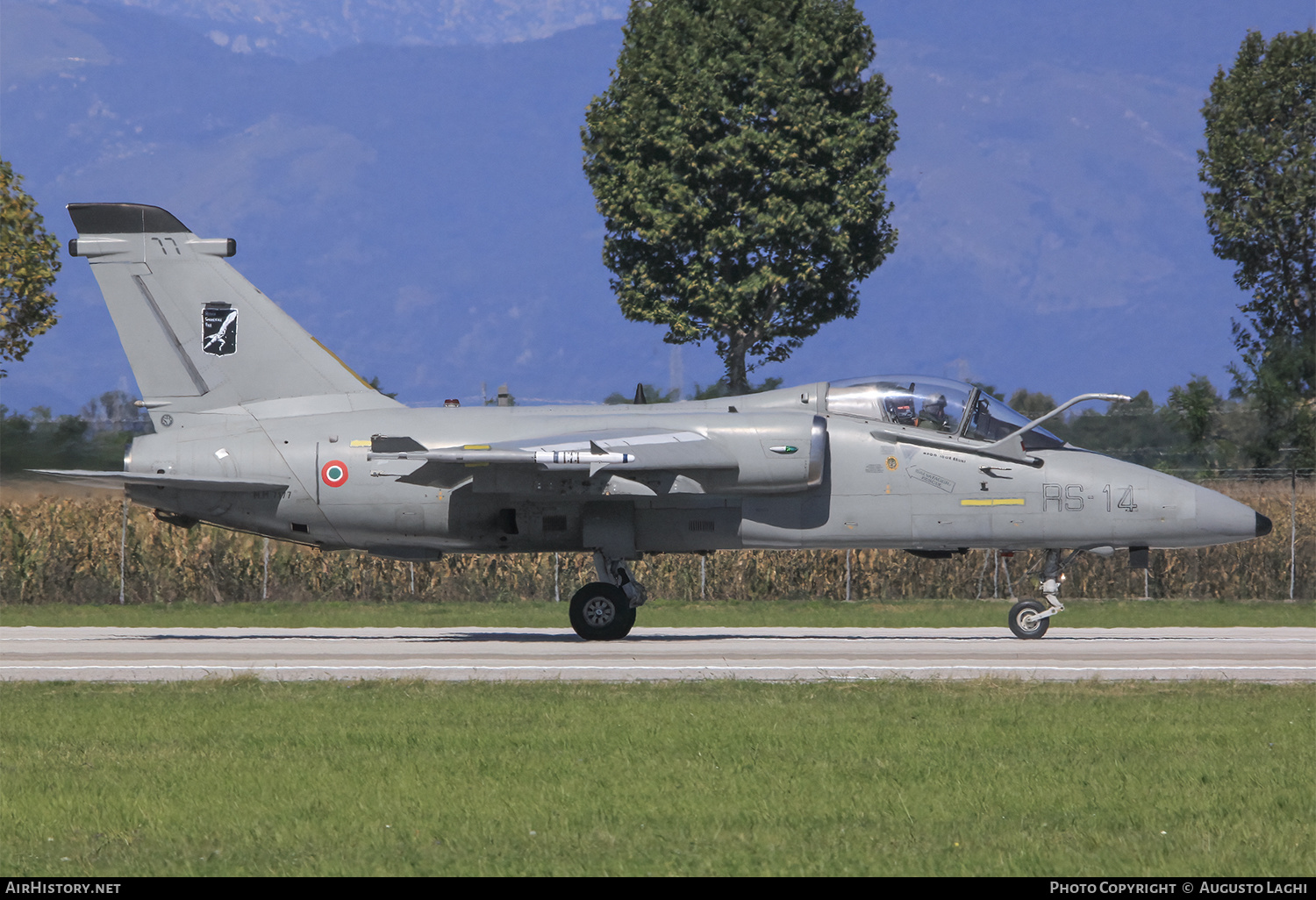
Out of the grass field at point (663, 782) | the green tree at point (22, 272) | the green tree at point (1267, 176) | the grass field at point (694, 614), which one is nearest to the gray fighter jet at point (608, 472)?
the grass field at point (694, 614)

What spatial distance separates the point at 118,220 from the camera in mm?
19953

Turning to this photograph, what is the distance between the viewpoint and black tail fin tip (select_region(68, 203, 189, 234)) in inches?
783

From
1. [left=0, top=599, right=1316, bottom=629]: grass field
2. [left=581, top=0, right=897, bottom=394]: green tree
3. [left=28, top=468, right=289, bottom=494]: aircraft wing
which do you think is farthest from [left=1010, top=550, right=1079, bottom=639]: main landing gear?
[left=581, top=0, right=897, bottom=394]: green tree

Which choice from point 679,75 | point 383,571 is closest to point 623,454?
point 383,571

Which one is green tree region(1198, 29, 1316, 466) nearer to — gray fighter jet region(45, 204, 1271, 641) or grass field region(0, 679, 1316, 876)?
gray fighter jet region(45, 204, 1271, 641)

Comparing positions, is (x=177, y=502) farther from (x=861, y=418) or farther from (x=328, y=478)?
(x=861, y=418)

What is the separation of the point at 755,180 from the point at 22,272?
24015 mm

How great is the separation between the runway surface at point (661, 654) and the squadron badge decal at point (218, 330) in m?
3.98

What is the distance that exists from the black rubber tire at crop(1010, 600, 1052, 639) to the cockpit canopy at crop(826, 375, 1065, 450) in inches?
85.2

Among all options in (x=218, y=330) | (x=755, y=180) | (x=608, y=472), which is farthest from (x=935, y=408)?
(x=755, y=180)

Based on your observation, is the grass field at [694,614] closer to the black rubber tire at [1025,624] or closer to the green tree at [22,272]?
the black rubber tire at [1025,624]

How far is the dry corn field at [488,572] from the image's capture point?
28750mm

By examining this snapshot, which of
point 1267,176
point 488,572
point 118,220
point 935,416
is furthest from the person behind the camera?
point 1267,176

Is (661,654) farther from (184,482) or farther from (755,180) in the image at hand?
(755,180)
